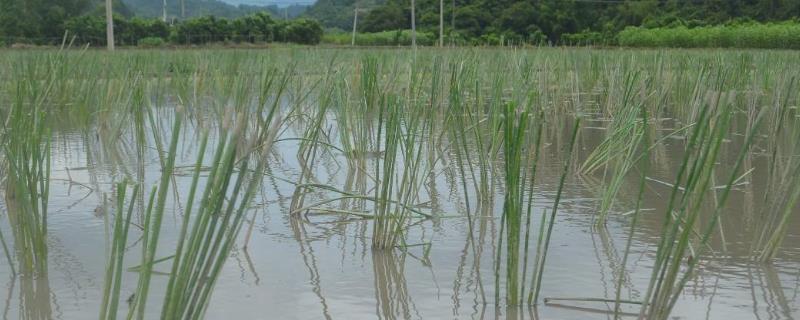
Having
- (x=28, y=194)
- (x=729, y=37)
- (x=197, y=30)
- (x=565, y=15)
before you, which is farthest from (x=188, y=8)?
(x=28, y=194)

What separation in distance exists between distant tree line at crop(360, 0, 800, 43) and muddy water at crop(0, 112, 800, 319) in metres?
Result: 33.9

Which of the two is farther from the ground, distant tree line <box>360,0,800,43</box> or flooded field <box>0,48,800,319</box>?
distant tree line <box>360,0,800,43</box>

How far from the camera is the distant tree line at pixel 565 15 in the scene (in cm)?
3734

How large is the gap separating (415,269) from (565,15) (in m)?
39.2

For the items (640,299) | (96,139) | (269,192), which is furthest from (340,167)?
(640,299)

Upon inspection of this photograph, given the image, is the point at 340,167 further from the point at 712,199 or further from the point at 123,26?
the point at 123,26

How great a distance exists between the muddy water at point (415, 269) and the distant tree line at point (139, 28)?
28.5 metres

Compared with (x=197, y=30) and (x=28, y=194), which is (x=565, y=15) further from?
(x=28, y=194)

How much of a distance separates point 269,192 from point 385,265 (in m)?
0.99

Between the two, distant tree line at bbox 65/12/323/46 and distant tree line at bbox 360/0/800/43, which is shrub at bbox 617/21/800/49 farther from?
distant tree line at bbox 65/12/323/46

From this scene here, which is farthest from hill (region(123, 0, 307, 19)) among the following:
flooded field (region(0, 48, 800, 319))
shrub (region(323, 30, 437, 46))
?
flooded field (region(0, 48, 800, 319))

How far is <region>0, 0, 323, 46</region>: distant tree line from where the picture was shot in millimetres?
31453

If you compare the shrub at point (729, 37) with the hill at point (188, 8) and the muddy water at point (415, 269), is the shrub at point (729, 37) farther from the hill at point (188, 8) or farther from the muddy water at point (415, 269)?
the hill at point (188, 8)

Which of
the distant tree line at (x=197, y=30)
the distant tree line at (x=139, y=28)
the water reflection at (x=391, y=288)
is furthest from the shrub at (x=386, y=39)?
the water reflection at (x=391, y=288)
